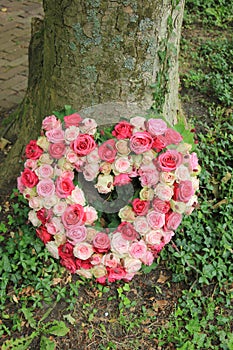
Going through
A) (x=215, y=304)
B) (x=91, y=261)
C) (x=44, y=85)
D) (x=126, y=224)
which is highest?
(x=44, y=85)

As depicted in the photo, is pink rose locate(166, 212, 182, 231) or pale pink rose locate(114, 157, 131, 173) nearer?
pale pink rose locate(114, 157, 131, 173)

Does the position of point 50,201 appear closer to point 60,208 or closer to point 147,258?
point 60,208

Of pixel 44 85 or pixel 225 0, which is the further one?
pixel 225 0

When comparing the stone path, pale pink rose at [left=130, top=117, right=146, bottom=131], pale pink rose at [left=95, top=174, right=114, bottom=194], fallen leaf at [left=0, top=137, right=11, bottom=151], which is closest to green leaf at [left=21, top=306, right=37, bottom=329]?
pale pink rose at [left=95, top=174, right=114, bottom=194]

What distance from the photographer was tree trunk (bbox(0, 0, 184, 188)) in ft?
8.63

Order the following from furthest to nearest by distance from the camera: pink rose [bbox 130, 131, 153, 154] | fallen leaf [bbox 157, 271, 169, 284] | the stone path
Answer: the stone path → fallen leaf [bbox 157, 271, 169, 284] → pink rose [bbox 130, 131, 153, 154]

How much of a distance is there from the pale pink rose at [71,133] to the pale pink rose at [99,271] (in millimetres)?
663

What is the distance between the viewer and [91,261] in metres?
2.51

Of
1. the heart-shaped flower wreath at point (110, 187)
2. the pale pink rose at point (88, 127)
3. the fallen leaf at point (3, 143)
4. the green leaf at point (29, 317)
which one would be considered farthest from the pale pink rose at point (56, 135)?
the fallen leaf at point (3, 143)

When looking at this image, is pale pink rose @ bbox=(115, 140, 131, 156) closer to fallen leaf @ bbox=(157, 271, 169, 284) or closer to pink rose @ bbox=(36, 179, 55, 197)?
pink rose @ bbox=(36, 179, 55, 197)

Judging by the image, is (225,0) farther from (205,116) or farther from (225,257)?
(225,257)

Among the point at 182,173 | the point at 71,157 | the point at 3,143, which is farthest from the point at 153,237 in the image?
the point at 3,143

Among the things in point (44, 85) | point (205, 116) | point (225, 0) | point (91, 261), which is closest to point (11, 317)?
point (91, 261)

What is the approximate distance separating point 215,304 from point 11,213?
1.40 meters
